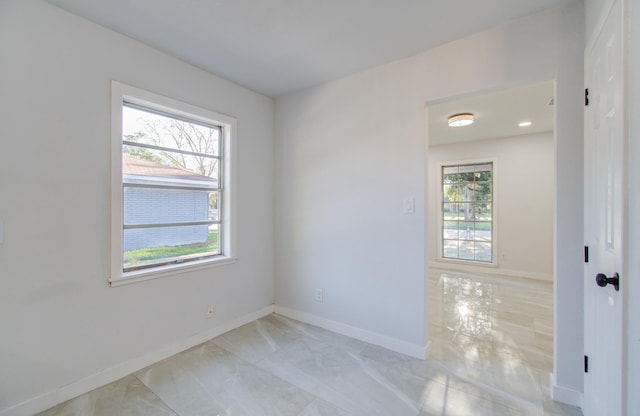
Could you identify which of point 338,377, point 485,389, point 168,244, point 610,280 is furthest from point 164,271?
point 610,280

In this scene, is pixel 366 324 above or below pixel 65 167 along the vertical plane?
below

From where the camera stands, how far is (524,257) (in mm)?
4844

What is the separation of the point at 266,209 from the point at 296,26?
1925 millimetres

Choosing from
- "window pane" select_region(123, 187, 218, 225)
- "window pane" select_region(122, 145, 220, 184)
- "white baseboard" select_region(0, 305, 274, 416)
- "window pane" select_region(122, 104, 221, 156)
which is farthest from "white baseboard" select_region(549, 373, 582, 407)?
"window pane" select_region(122, 104, 221, 156)

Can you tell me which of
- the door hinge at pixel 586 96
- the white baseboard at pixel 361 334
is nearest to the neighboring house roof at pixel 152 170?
the white baseboard at pixel 361 334

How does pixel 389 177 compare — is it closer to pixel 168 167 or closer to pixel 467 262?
pixel 168 167

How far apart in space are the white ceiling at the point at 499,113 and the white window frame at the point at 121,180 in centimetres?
207

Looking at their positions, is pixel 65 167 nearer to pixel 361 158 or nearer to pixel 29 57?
pixel 29 57

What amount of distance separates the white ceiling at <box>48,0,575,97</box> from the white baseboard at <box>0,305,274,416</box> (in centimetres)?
251

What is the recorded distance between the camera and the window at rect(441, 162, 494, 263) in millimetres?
5285

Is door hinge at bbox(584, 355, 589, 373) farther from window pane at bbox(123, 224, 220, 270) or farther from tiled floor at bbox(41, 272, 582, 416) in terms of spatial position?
window pane at bbox(123, 224, 220, 270)

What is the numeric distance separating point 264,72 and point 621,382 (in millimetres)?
3084

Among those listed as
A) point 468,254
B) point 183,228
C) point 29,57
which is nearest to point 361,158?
point 183,228

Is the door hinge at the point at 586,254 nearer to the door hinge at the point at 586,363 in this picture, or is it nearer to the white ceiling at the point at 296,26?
the door hinge at the point at 586,363
